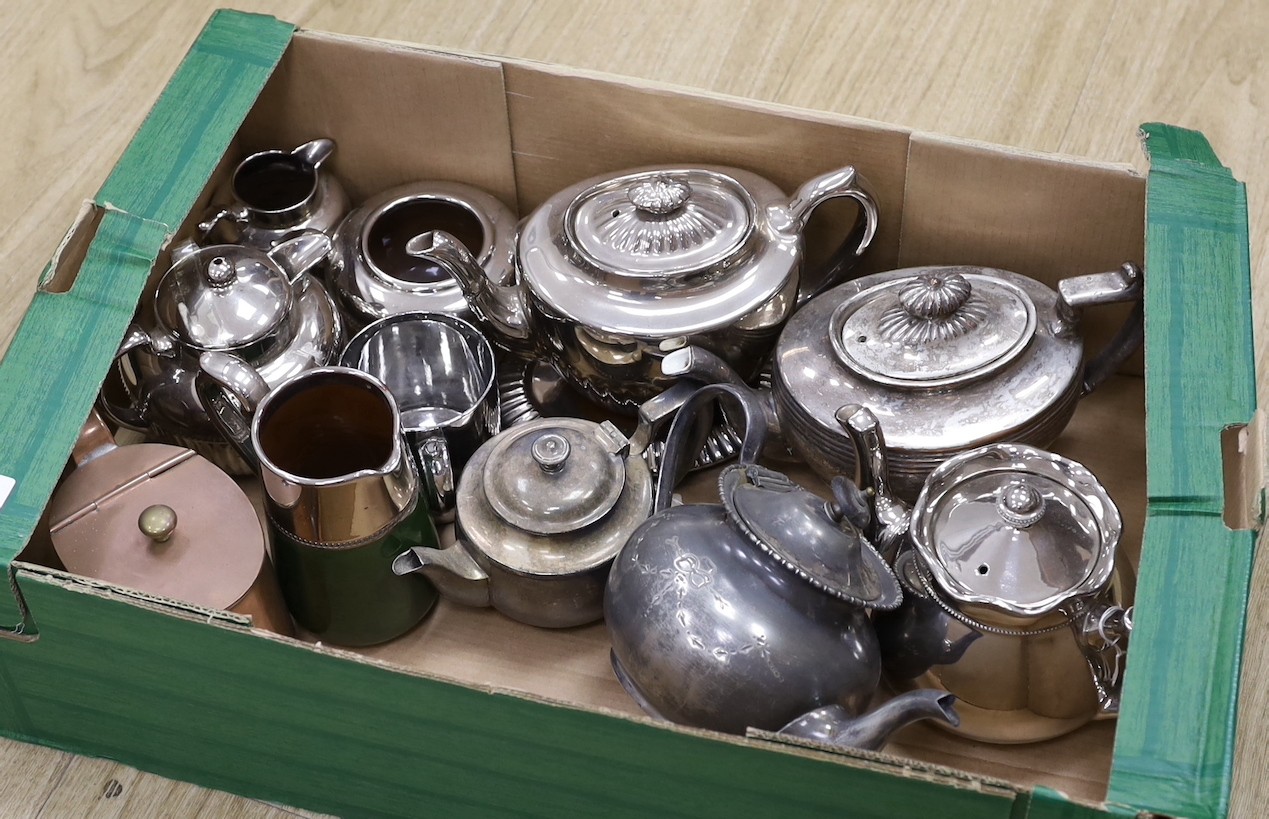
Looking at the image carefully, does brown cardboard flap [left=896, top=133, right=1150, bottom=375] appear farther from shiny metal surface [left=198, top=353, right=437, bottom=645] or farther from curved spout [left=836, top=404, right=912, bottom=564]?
shiny metal surface [left=198, top=353, right=437, bottom=645]

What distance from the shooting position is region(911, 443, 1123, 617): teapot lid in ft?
2.28

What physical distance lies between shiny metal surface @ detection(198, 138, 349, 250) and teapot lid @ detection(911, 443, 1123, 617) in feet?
1.46

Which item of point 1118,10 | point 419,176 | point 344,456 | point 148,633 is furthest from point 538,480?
point 1118,10

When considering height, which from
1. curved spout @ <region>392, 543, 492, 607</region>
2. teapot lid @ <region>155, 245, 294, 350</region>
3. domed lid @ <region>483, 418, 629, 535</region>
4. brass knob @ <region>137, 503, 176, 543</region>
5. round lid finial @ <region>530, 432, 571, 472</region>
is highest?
teapot lid @ <region>155, 245, 294, 350</region>

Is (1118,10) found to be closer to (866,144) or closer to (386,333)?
(866,144)

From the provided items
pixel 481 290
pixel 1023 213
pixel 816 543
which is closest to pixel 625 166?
Answer: pixel 481 290

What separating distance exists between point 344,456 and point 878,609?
306 mm

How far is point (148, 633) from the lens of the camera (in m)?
0.69

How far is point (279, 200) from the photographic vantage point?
982 mm

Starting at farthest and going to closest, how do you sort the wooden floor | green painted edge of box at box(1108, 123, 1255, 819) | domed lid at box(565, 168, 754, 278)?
the wooden floor
domed lid at box(565, 168, 754, 278)
green painted edge of box at box(1108, 123, 1255, 819)

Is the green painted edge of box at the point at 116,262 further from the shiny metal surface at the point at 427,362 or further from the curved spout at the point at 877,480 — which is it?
the curved spout at the point at 877,480

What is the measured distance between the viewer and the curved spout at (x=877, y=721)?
63cm

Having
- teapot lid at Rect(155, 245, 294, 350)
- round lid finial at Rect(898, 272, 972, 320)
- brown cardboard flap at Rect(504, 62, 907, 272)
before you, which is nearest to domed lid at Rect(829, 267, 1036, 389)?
round lid finial at Rect(898, 272, 972, 320)

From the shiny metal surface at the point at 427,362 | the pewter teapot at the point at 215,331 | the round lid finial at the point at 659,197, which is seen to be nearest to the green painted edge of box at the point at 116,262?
the pewter teapot at the point at 215,331
